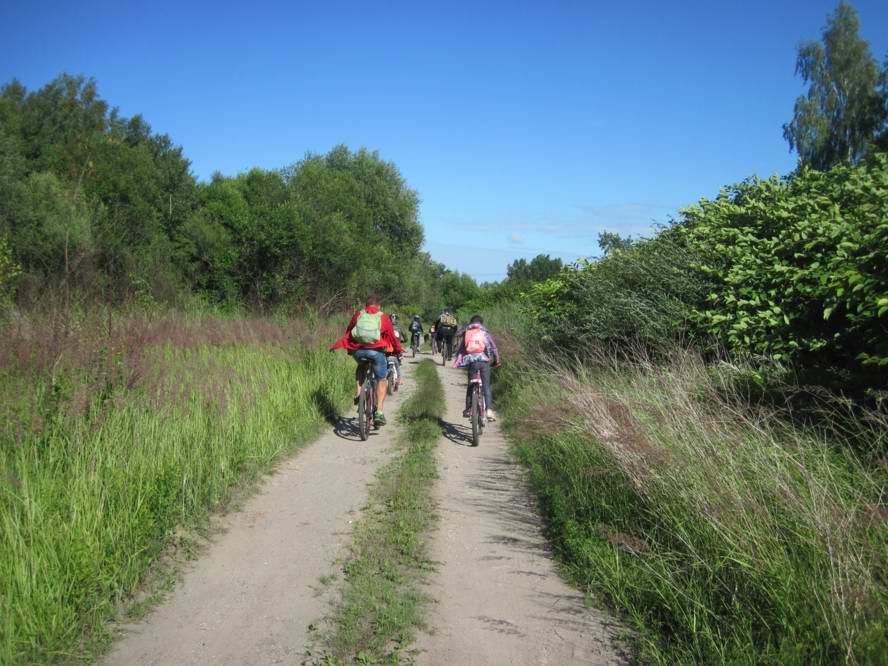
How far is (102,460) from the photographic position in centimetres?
533

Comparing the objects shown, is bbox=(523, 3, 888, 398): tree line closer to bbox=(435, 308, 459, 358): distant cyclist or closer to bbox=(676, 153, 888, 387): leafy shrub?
bbox=(676, 153, 888, 387): leafy shrub

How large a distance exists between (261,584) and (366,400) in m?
5.62

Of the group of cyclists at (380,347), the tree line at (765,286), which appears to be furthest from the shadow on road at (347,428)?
the tree line at (765,286)

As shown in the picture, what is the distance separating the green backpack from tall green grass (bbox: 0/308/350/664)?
1.48 meters

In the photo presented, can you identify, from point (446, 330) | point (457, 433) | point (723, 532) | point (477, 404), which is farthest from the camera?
point (446, 330)

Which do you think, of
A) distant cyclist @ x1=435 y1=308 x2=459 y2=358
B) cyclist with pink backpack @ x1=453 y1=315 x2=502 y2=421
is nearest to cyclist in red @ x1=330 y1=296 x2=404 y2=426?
cyclist with pink backpack @ x1=453 y1=315 x2=502 y2=421

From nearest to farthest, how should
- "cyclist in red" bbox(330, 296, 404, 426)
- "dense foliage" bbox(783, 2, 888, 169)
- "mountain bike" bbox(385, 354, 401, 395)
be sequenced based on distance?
"cyclist in red" bbox(330, 296, 404, 426) < "mountain bike" bbox(385, 354, 401, 395) < "dense foliage" bbox(783, 2, 888, 169)

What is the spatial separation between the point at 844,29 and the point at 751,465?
39876 millimetres

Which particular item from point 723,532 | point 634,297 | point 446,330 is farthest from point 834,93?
point 723,532

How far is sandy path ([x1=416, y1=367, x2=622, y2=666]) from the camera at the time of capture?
154 inches

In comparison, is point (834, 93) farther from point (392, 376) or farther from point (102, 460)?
point (102, 460)

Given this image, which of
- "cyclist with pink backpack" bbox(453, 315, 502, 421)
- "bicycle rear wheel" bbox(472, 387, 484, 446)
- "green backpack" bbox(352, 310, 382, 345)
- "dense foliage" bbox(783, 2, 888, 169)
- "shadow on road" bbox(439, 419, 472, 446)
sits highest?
"dense foliage" bbox(783, 2, 888, 169)

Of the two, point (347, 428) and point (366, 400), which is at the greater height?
point (366, 400)

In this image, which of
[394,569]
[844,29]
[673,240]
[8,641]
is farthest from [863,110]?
[8,641]
